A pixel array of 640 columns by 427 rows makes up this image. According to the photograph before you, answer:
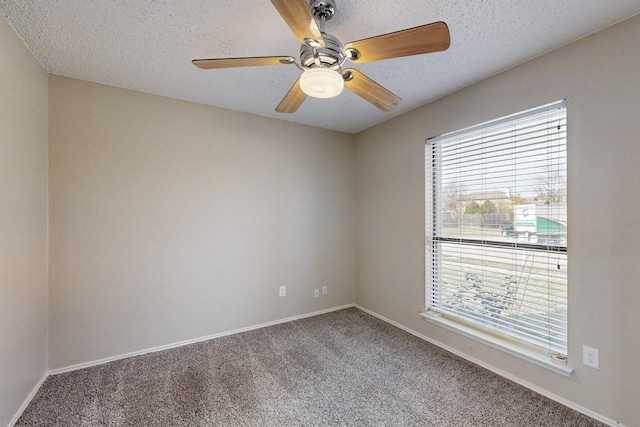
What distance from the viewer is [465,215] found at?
2580 millimetres

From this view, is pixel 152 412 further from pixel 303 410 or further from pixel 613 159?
pixel 613 159

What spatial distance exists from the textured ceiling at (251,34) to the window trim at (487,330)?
390mm

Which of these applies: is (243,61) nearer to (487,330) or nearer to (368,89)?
(368,89)

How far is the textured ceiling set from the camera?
1542 millimetres

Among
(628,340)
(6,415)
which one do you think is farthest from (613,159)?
(6,415)

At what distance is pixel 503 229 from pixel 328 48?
193 centimetres

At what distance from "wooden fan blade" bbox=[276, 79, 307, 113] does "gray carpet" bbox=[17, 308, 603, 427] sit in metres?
2.03

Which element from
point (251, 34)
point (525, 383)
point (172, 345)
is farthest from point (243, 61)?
point (525, 383)

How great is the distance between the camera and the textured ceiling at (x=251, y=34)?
1.54 m

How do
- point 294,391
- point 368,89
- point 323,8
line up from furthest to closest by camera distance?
point 294,391
point 368,89
point 323,8

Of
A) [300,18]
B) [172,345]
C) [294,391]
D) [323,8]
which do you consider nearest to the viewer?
[300,18]

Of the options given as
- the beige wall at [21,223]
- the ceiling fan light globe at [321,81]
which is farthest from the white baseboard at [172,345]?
the ceiling fan light globe at [321,81]

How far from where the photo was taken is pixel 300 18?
1111mm

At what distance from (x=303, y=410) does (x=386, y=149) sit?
270 centimetres
